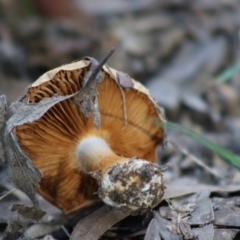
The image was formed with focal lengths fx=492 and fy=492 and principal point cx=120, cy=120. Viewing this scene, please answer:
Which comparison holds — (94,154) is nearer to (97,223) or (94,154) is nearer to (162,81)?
(97,223)

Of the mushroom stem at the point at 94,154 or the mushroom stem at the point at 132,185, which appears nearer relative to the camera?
the mushroom stem at the point at 132,185

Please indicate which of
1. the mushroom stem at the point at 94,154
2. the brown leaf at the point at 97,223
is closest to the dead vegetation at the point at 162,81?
the brown leaf at the point at 97,223

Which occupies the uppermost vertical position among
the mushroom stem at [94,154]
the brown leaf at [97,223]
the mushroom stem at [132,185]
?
the mushroom stem at [94,154]

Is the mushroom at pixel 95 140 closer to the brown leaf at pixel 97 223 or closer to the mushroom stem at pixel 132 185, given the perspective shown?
the mushroom stem at pixel 132 185

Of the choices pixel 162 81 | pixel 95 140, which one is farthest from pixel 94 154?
pixel 162 81

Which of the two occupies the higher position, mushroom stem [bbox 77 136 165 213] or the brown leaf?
mushroom stem [bbox 77 136 165 213]

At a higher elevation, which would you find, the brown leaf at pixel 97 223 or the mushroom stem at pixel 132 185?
the mushroom stem at pixel 132 185

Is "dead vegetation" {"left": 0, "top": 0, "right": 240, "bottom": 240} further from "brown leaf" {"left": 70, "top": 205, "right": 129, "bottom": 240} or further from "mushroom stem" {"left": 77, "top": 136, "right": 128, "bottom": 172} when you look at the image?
"mushroom stem" {"left": 77, "top": 136, "right": 128, "bottom": 172}

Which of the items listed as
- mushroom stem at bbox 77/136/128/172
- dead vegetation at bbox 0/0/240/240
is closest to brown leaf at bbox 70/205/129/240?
dead vegetation at bbox 0/0/240/240
